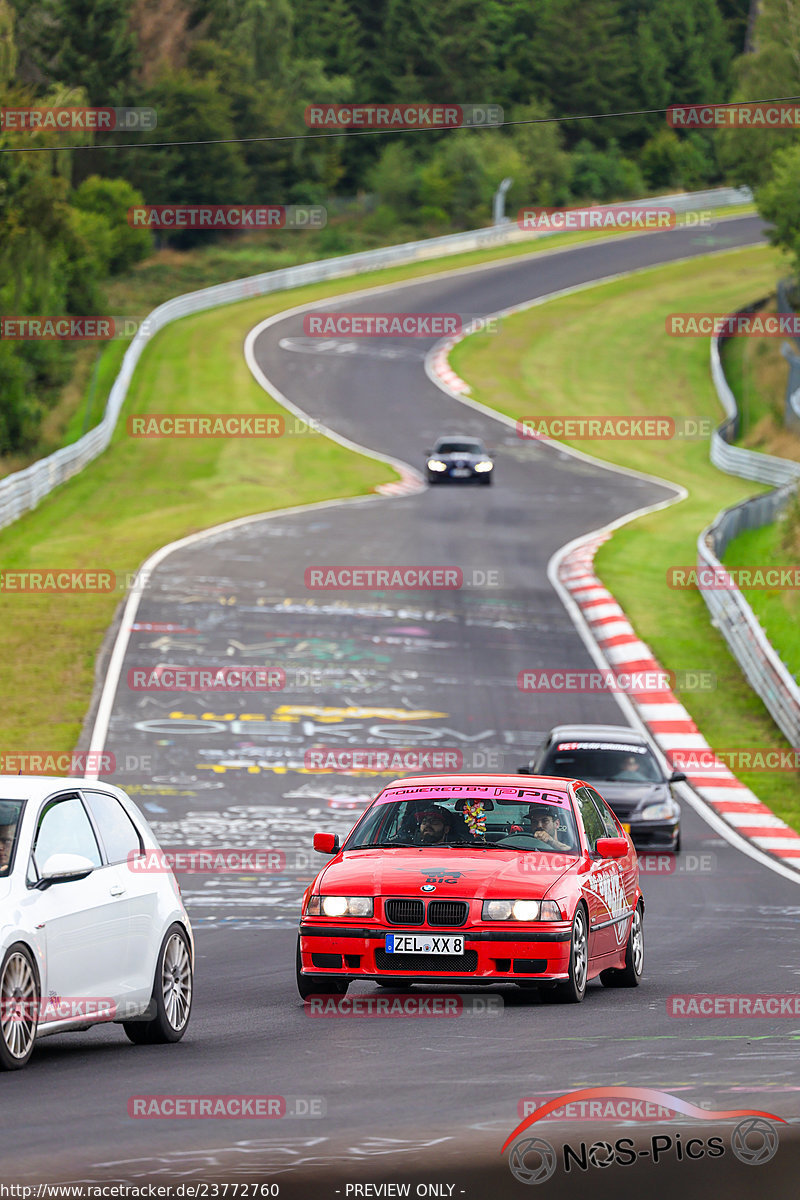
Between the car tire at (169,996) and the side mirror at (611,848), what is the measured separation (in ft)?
9.76

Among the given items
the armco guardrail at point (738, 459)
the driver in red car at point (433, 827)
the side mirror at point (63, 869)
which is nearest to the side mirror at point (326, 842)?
the driver in red car at point (433, 827)

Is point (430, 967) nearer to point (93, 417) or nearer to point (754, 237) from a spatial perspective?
point (93, 417)

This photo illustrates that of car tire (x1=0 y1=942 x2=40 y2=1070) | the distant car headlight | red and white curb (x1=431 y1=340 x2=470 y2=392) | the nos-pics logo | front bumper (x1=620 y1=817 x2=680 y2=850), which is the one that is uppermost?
the nos-pics logo

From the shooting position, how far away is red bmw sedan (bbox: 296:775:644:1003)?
10.7 meters

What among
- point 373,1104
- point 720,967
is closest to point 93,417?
point 720,967

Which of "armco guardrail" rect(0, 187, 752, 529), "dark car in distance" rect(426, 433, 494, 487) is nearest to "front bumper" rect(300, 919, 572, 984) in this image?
"armco guardrail" rect(0, 187, 752, 529)

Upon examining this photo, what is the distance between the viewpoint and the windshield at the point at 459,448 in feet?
162

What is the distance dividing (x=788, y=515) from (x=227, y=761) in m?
19.7

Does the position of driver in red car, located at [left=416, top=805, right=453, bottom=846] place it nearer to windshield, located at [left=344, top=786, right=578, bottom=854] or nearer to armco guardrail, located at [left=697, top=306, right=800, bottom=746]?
windshield, located at [left=344, top=786, right=578, bottom=854]

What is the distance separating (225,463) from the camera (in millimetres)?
51125

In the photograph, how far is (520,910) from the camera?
35.1ft

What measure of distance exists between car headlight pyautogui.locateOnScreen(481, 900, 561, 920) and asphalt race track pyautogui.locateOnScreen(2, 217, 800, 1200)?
0.56 meters

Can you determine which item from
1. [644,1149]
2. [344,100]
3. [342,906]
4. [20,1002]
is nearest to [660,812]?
[342,906]

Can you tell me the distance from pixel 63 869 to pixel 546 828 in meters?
4.04
